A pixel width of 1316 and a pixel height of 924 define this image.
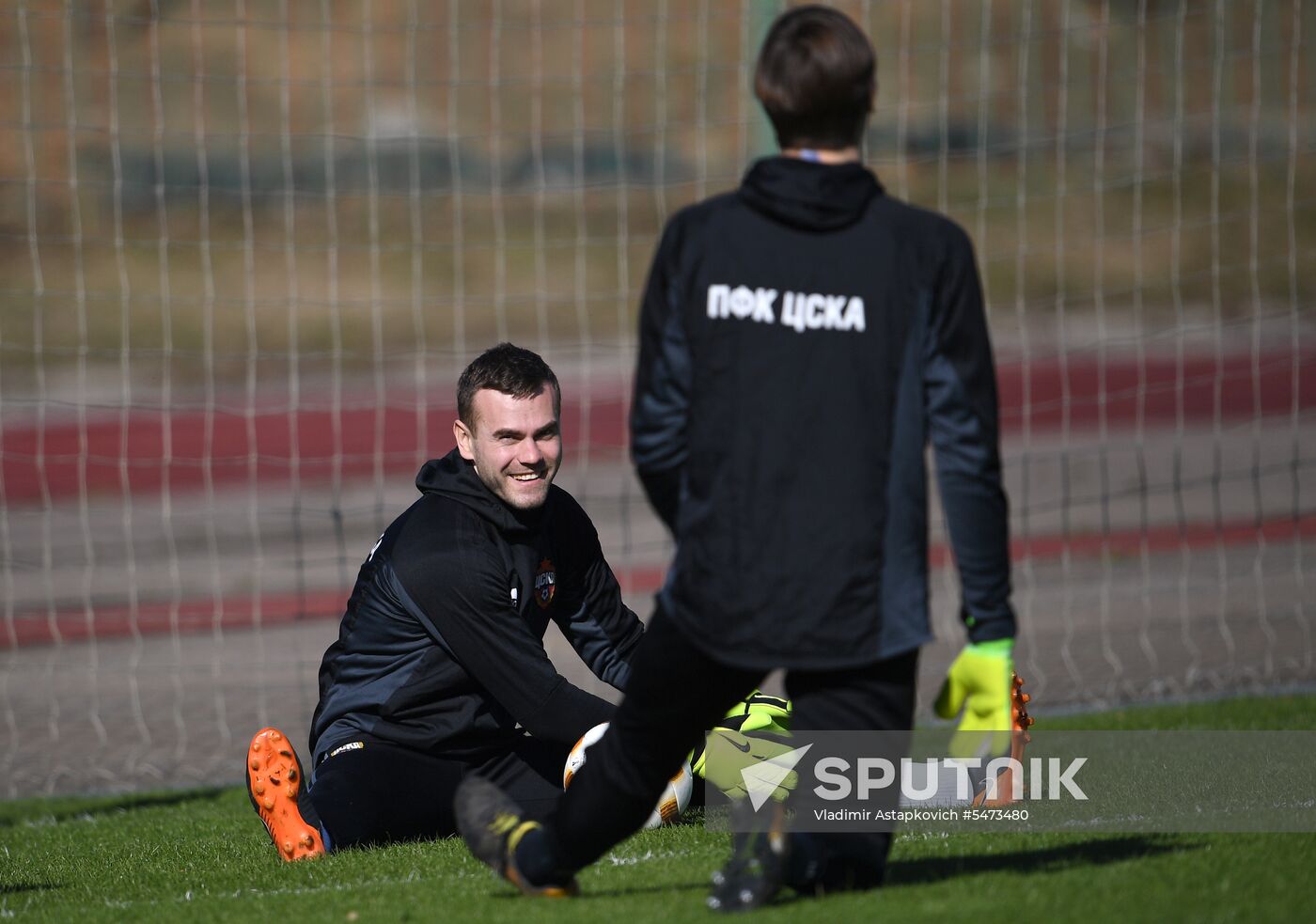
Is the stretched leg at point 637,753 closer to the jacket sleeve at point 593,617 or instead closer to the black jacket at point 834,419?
the black jacket at point 834,419

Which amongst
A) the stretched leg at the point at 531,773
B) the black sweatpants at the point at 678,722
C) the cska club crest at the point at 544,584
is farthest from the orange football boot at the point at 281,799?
the black sweatpants at the point at 678,722

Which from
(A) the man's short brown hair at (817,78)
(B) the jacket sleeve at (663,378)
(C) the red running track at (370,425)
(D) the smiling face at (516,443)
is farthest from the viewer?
(C) the red running track at (370,425)

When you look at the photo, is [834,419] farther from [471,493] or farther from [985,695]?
[471,493]

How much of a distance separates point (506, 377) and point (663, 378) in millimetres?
1369

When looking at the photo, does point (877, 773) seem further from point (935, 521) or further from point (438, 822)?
point (935, 521)

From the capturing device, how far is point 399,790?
445cm

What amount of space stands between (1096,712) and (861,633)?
13.9ft

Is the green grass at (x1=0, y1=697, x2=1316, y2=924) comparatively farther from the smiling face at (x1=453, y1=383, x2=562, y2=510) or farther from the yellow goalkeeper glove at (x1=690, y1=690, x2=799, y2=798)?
the smiling face at (x1=453, y1=383, x2=562, y2=510)

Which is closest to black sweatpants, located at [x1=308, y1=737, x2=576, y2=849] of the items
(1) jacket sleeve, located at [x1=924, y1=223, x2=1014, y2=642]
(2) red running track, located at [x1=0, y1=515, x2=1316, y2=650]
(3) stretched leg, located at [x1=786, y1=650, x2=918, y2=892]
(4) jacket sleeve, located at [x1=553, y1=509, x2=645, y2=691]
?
(4) jacket sleeve, located at [x1=553, y1=509, x2=645, y2=691]

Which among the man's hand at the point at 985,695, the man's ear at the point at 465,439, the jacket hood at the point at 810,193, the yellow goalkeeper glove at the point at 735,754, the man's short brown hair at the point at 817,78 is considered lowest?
the yellow goalkeeper glove at the point at 735,754

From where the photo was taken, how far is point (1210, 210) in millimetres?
9906

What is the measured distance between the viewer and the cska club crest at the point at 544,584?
4434mm

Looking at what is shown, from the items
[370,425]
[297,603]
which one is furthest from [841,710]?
[370,425]

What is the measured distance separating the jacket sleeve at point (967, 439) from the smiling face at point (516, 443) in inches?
63.2
